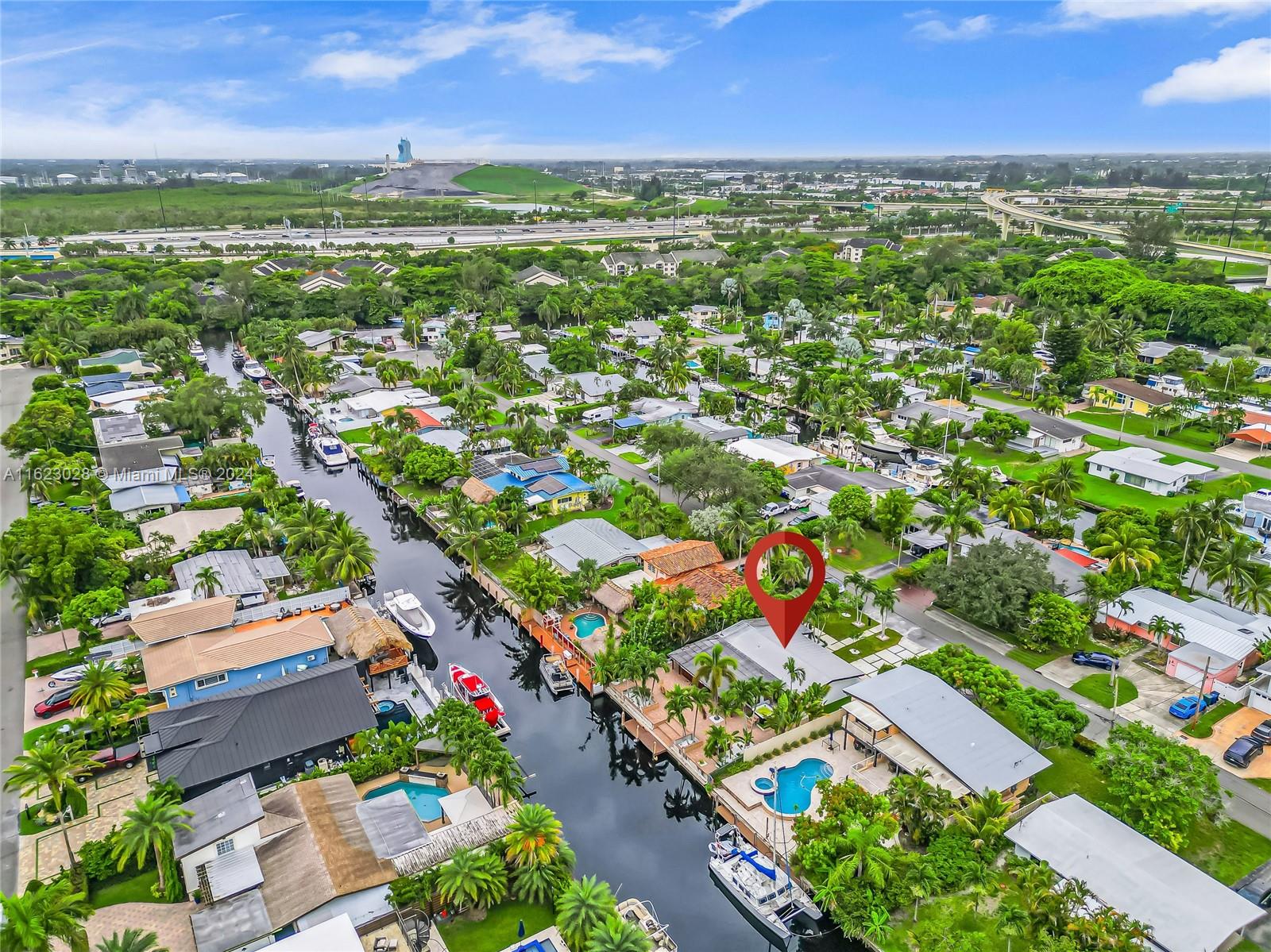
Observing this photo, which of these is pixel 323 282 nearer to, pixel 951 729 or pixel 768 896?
pixel 951 729

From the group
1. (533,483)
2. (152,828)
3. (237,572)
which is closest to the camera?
(152,828)

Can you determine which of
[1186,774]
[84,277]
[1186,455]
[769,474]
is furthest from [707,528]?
[84,277]

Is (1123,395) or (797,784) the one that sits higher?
(1123,395)

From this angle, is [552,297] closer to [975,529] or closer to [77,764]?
[975,529]

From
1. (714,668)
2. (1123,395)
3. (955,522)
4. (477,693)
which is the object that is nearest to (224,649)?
(477,693)

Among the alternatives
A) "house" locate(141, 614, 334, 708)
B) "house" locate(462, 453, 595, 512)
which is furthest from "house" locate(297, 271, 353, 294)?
"house" locate(141, 614, 334, 708)

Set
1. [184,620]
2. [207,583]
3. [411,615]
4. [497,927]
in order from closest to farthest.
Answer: [497,927], [184,620], [207,583], [411,615]
